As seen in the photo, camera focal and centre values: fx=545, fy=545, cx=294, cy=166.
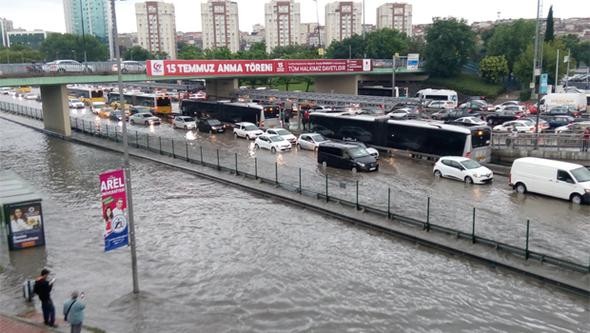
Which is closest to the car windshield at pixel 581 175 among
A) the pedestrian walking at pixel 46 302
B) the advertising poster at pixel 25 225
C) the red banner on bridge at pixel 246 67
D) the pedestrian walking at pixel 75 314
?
the pedestrian walking at pixel 75 314

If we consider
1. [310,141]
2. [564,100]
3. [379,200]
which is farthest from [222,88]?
[379,200]

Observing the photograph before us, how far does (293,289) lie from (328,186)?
8.98 meters

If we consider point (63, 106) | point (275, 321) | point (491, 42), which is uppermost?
point (491, 42)

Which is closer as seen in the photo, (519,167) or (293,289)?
(293,289)

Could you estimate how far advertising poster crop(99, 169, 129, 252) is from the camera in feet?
45.7

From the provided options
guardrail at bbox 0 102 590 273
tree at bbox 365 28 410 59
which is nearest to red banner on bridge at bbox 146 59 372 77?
guardrail at bbox 0 102 590 273

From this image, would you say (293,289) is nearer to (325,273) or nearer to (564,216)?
(325,273)

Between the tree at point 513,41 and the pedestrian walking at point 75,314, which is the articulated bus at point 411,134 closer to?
the pedestrian walking at point 75,314

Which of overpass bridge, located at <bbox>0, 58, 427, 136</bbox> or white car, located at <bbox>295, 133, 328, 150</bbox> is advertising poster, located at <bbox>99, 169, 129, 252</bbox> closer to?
white car, located at <bbox>295, 133, 328, 150</bbox>

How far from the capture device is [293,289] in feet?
49.1

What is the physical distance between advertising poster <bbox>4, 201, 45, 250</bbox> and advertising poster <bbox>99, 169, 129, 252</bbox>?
540cm

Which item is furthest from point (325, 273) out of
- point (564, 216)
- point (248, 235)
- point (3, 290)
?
point (564, 216)

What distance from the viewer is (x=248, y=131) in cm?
4353

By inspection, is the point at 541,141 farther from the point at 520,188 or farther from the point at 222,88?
the point at 222,88
